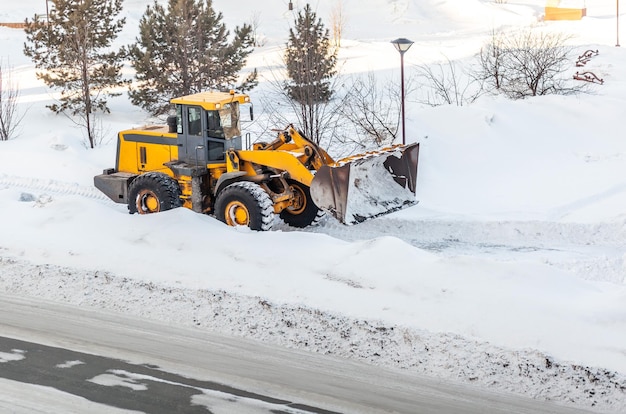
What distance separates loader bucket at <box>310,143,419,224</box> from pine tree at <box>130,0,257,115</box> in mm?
14488

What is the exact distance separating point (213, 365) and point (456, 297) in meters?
2.75

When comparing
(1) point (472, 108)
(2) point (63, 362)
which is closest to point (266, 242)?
(2) point (63, 362)

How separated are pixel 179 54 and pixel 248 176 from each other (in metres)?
15.1

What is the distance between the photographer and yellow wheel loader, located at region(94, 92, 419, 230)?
1273 centimetres

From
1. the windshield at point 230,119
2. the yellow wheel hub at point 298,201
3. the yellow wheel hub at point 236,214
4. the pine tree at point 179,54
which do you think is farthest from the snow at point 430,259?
the pine tree at point 179,54

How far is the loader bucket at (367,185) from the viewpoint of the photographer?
12594 millimetres

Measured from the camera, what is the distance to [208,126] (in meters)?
13.4

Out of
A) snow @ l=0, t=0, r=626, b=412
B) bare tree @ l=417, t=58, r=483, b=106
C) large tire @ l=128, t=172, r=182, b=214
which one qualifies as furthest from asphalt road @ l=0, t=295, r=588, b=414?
bare tree @ l=417, t=58, r=483, b=106

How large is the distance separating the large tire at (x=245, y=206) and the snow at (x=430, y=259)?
0.53 meters

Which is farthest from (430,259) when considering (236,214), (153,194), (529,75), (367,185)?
(529,75)

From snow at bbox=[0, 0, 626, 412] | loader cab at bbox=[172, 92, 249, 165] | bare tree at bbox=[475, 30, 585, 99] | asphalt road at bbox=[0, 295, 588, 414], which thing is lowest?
asphalt road at bbox=[0, 295, 588, 414]

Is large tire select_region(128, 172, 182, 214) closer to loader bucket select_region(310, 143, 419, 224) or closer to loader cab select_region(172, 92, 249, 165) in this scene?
loader cab select_region(172, 92, 249, 165)

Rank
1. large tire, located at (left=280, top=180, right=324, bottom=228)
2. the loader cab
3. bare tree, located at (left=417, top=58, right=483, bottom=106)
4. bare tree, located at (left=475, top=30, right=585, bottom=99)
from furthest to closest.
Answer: bare tree, located at (left=417, top=58, right=483, bottom=106), bare tree, located at (left=475, top=30, right=585, bottom=99), large tire, located at (left=280, top=180, right=324, bottom=228), the loader cab

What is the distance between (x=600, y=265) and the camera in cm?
1148
